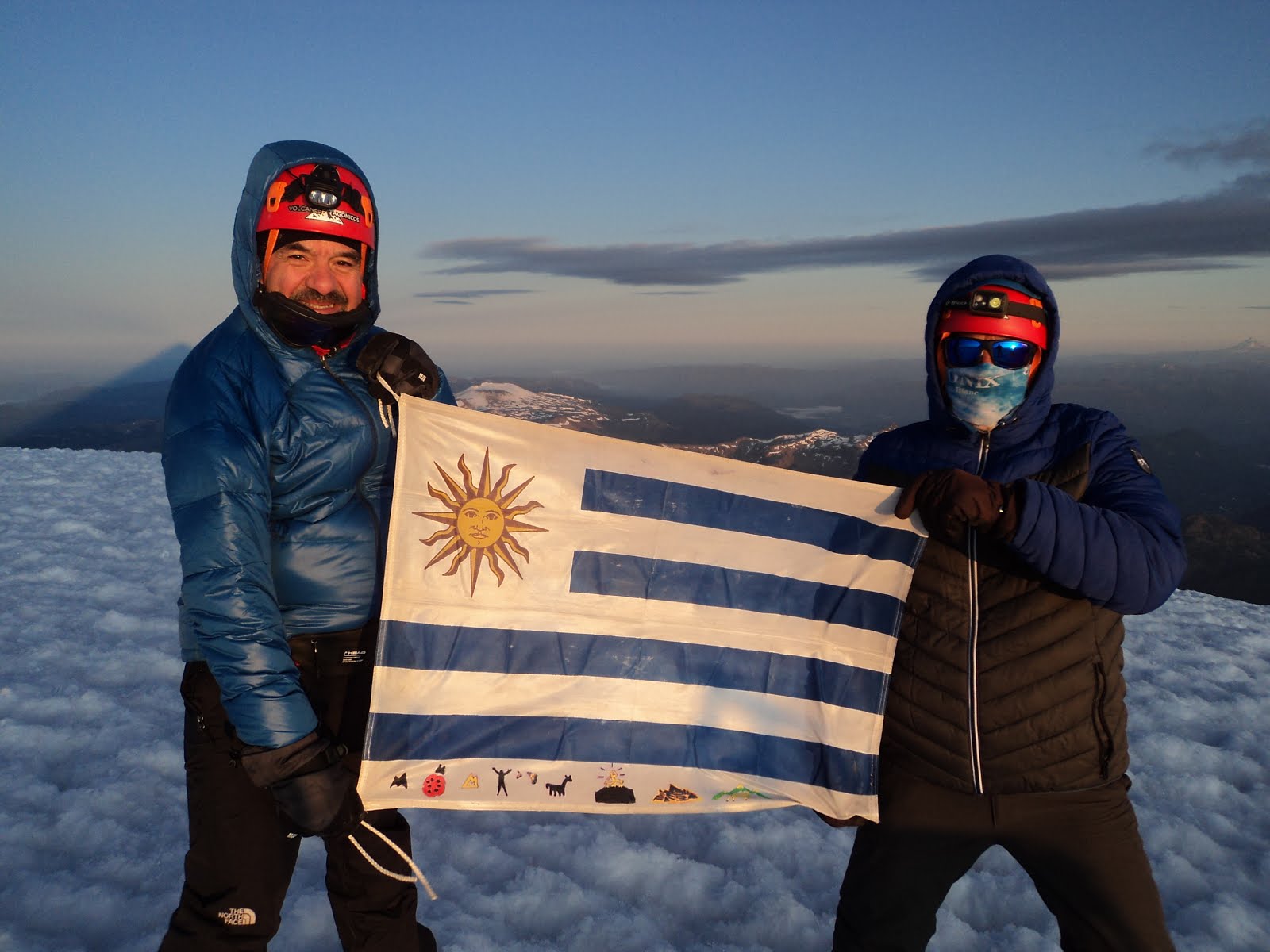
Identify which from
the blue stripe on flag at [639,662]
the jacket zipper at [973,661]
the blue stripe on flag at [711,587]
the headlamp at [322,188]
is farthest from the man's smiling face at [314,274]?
the jacket zipper at [973,661]

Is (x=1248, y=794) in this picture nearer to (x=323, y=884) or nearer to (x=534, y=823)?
(x=534, y=823)

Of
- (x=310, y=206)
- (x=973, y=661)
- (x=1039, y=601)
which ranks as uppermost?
(x=310, y=206)

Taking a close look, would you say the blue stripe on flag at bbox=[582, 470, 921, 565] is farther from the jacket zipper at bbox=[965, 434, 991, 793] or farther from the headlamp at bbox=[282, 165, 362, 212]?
the headlamp at bbox=[282, 165, 362, 212]

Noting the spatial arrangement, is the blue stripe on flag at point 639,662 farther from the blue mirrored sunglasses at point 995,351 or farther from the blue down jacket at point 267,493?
the blue mirrored sunglasses at point 995,351

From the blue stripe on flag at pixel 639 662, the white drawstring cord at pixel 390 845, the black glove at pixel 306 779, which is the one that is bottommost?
the white drawstring cord at pixel 390 845

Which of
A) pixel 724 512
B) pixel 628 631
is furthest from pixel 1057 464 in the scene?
pixel 628 631

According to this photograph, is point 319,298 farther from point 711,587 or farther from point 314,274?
point 711,587
